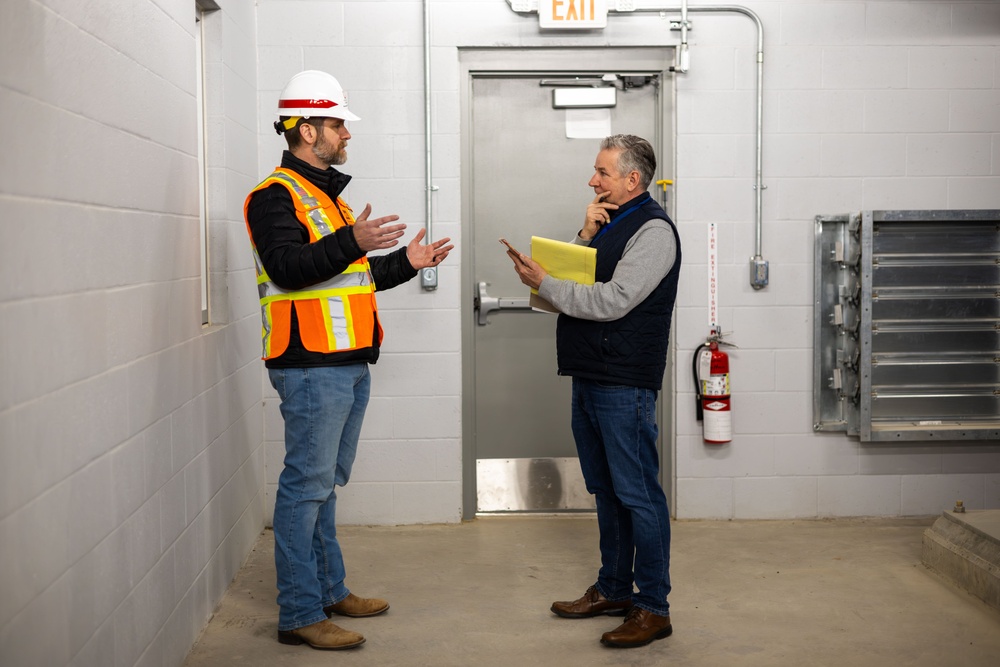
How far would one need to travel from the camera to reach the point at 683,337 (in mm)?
4781

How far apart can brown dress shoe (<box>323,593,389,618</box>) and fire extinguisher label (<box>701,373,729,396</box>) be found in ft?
6.15

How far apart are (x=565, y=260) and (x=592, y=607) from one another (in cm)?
123

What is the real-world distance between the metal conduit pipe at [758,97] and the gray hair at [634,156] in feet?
4.85

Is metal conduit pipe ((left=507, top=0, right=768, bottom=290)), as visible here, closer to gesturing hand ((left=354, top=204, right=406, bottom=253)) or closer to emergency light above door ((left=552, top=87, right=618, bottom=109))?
emergency light above door ((left=552, top=87, right=618, bottom=109))

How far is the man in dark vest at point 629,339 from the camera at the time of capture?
3.21m

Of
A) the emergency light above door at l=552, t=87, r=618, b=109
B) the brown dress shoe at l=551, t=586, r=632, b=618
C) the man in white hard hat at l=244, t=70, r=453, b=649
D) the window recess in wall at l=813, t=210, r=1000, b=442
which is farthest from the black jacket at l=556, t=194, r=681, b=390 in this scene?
Result: the window recess in wall at l=813, t=210, r=1000, b=442

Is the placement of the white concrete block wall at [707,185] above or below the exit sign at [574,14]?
below

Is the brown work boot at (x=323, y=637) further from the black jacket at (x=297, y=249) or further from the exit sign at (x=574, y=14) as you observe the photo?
the exit sign at (x=574, y=14)

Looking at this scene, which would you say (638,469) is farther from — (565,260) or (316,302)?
(316,302)

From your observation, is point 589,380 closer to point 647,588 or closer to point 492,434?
point 647,588

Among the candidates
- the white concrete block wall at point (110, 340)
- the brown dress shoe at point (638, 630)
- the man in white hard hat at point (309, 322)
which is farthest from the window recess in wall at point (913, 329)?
the white concrete block wall at point (110, 340)

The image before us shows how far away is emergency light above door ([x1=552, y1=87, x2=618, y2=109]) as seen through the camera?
4.73 meters

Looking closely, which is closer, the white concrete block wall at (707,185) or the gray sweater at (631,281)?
the gray sweater at (631,281)

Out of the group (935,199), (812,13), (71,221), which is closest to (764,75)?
(812,13)
